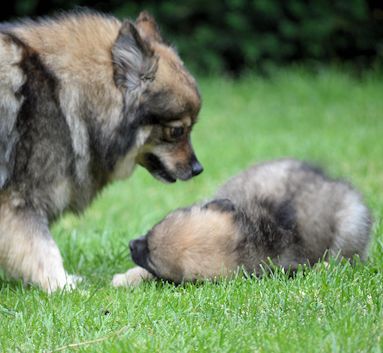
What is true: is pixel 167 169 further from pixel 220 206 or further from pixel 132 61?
pixel 132 61

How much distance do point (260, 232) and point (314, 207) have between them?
0.44 meters

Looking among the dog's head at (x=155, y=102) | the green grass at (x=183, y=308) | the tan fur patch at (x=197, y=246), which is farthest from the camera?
the dog's head at (x=155, y=102)

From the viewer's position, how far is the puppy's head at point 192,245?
4.66 metres

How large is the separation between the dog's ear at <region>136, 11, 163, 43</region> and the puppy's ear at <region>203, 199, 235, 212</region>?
1.18 meters

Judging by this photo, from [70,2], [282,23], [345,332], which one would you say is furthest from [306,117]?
[345,332]

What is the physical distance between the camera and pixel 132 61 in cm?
495

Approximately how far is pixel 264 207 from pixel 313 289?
909 millimetres

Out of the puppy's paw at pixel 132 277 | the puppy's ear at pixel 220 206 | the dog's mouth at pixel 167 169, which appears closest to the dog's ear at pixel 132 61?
the dog's mouth at pixel 167 169

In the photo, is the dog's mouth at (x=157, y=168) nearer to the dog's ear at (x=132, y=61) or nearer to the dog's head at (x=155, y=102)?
the dog's head at (x=155, y=102)

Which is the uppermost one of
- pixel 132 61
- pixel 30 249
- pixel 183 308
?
pixel 132 61

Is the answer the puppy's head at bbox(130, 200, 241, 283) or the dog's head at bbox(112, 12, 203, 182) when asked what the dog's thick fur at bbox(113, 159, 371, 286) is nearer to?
the puppy's head at bbox(130, 200, 241, 283)

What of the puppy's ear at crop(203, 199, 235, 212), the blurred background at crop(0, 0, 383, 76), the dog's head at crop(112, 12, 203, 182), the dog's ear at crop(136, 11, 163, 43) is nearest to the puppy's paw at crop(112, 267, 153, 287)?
the puppy's ear at crop(203, 199, 235, 212)

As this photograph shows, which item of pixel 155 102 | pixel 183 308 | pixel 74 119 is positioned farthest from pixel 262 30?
pixel 183 308

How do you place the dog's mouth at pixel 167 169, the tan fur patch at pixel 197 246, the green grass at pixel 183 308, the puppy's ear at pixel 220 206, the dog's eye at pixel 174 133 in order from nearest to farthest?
the green grass at pixel 183 308, the tan fur patch at pixel 197 246, the puppy's ear at pixel 220 206, the dog's eye at pixel 174 133, the dog's mouth at pixel 167 169
